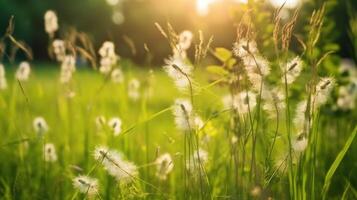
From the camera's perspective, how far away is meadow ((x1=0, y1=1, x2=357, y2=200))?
5.73 ft

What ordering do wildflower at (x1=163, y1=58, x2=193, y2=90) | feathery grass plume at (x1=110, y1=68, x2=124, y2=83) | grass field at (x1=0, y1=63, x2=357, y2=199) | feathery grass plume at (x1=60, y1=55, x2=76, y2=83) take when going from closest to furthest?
1. wildflower at (x1=163, y1=58, x2=193, y2=90)
2. grass field at (x1=0, y1=63, x2=357, y2=199)
3. feathery grass plume at (x1=60, y1=55, x2=76, y2=83)
4. feathery grass plume at (x1=110, y1=68, x2=124, y2=83)

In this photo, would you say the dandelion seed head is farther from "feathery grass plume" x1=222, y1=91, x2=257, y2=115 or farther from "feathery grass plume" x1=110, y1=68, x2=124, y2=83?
"feathery grass plume" x1=222, y1=91, x2=257, y2=115

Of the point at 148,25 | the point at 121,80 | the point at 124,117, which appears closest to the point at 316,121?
the point at 124,117

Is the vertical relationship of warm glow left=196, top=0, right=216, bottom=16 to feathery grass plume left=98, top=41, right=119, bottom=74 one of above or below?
above

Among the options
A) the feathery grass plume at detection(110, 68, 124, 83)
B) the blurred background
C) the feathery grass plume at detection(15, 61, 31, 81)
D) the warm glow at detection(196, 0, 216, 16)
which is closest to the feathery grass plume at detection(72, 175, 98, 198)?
the warm glow at detection(196, 0, 216, 16)

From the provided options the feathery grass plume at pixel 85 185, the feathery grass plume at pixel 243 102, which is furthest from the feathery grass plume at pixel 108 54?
the feathery grass plume at pixel 85 185

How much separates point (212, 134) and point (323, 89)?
70 cm

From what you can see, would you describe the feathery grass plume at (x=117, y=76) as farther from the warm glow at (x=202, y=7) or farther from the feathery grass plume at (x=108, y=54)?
the warm glow at (x=202, y=7)

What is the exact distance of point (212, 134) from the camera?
2.38m

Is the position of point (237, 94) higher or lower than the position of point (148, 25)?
lower

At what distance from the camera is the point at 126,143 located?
2.59m

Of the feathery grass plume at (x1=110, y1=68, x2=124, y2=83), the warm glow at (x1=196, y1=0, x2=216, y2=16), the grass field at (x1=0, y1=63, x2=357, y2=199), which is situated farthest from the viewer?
the feathery grass plume at (x1=110, y1=68, x2=124, y2=83)

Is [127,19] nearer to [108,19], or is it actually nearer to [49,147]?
[108,19]

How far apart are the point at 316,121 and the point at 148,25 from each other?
30534 millimetres
